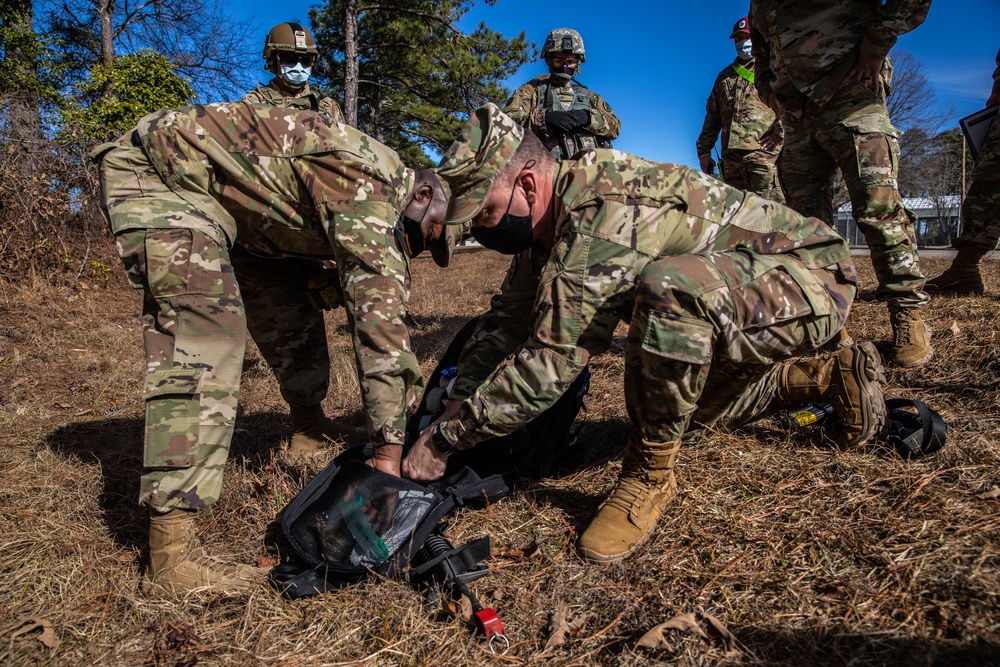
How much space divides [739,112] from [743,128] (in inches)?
6.2

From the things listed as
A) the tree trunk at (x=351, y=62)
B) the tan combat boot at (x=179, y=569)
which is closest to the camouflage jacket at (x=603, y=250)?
the tan combat boot at (x=179, y=569)

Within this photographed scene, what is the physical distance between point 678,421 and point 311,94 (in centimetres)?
439

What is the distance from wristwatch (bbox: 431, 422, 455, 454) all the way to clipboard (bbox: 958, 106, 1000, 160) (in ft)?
14.3

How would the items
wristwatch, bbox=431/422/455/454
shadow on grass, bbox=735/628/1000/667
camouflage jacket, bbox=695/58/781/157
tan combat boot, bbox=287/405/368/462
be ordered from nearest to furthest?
shadow on grass, bbox=735/628/1000/667 → wristwatch, bbox=431/422/455/454 → tan combat boot, bbox=287/405/368/462 → camouflage jacket, bbox=695/58/781/157

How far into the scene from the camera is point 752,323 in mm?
2059

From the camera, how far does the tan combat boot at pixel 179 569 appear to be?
2.01 m

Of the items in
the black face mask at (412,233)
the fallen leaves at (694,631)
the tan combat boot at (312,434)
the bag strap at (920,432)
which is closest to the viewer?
the fallen leaves at (694,631)

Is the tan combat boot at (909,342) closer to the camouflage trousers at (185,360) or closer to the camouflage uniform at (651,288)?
the camouflage uniform at (651,288)

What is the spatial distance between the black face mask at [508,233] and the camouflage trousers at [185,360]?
3.16 feet

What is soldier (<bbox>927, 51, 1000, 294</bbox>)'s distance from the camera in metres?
3.92

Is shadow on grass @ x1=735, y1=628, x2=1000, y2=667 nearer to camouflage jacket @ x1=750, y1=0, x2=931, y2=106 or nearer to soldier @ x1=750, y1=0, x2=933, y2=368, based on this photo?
soldier @ x1=750, y1=0, x2=933, y2=368

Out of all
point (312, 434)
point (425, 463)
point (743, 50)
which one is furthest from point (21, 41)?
point (425, 463)

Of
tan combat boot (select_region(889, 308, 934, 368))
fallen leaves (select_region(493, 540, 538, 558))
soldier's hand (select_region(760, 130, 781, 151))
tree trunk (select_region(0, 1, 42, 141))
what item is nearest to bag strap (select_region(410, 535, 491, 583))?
fallen leaves (select_region(493, 540, 538, 558))

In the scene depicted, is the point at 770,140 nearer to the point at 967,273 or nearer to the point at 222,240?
the point at 967,273
